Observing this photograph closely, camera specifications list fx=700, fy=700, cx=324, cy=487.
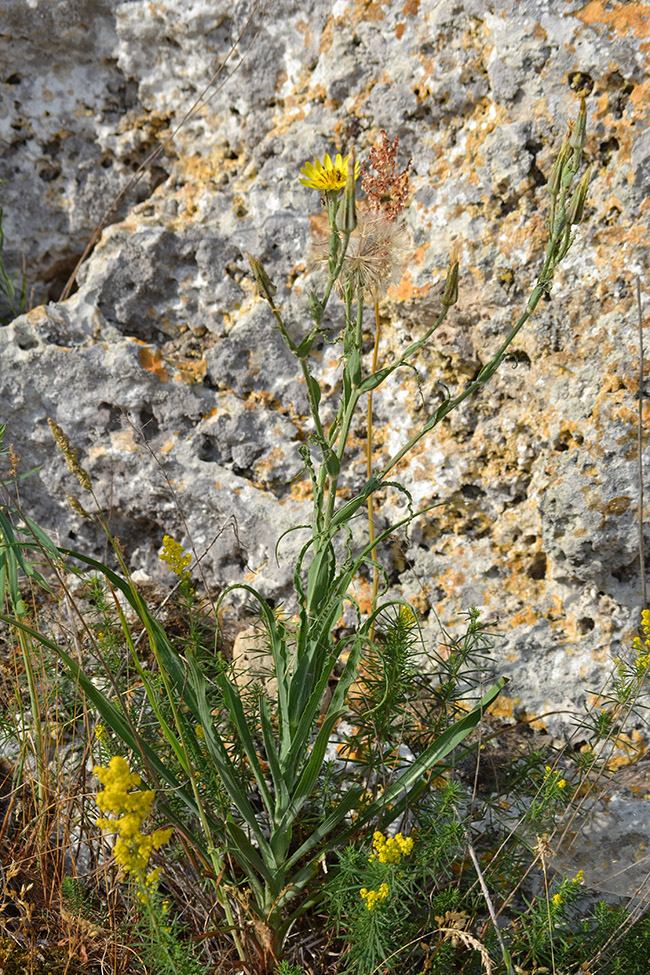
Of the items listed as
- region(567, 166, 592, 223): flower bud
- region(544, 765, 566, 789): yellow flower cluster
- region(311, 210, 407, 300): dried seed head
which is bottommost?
region(544, 765, 566, 789): yellow flower cluster

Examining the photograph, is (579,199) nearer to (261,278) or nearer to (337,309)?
(261,278)

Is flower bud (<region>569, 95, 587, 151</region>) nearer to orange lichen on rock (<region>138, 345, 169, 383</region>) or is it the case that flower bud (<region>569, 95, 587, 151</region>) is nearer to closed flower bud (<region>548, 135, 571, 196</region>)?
closed flower bud (<region>548, 135, 571, 196</region>)

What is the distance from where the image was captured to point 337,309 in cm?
212

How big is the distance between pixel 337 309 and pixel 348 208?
39.1 inches

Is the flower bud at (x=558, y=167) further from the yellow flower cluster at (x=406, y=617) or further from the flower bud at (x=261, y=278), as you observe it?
the yellow flower cluster at (x=406, y=617)

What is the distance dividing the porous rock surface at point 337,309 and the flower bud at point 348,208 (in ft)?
2.43

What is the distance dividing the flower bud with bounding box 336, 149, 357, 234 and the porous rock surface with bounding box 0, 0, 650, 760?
2.43ft

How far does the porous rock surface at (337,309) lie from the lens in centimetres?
181

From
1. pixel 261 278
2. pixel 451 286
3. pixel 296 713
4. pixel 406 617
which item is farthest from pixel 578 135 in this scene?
pixel 296 713

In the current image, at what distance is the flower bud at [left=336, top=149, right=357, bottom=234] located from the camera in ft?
3.65

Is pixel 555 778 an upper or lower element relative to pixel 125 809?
upper

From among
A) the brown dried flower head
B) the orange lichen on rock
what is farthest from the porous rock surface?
the brown dried flower head

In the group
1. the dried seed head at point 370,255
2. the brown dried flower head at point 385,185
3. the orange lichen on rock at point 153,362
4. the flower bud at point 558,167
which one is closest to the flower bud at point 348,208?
the dried seed head at point 370,255

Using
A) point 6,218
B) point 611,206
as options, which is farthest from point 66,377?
point 611,206
